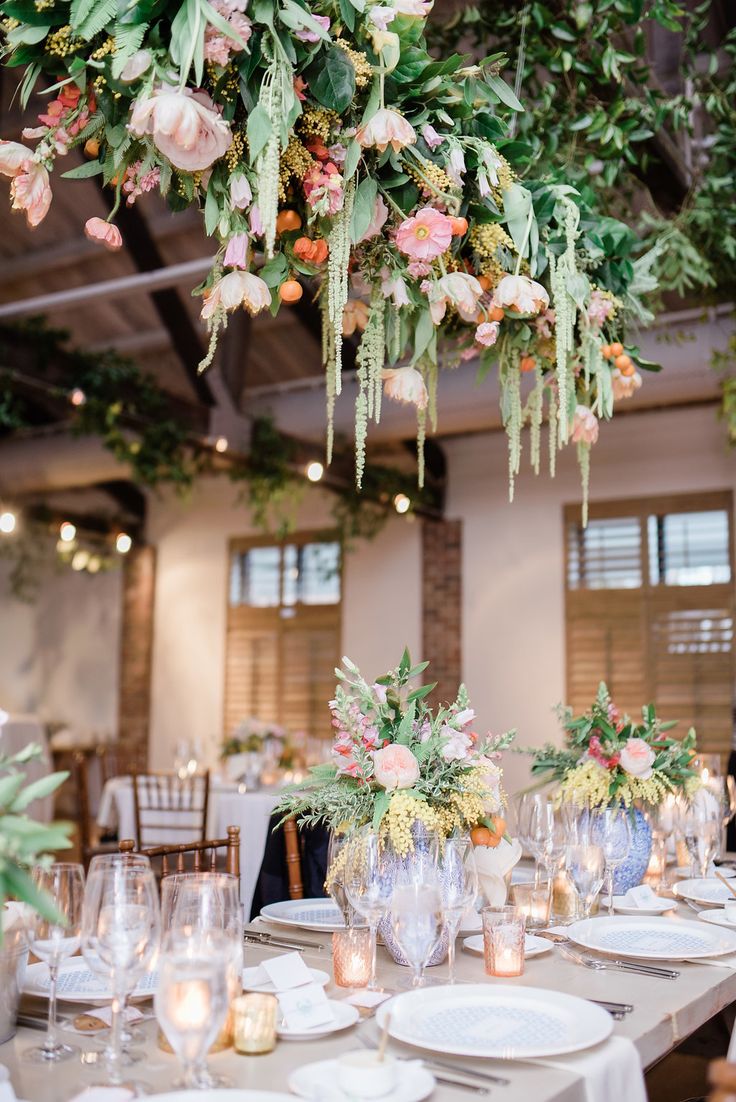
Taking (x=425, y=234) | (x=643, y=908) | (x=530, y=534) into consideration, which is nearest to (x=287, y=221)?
(x=425, y=234)

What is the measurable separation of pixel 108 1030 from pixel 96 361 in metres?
5.22

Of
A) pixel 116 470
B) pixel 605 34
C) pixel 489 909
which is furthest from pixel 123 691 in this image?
pixel 489 909

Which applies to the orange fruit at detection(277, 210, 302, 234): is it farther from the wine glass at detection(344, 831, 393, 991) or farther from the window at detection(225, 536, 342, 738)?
the window at detection(225, 536, 342, 738)

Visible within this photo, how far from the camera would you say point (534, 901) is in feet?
6.16

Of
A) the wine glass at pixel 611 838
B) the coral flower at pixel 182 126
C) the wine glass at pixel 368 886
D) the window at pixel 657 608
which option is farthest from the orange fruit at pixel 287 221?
the window at pixel 657 608

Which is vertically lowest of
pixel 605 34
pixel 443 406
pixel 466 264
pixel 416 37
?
pixel 466 264

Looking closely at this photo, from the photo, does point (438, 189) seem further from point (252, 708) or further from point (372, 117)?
point (252, 708)

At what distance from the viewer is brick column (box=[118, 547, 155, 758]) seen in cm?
896

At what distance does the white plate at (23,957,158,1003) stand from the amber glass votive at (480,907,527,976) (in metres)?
0.50

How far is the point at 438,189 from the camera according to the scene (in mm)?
1742

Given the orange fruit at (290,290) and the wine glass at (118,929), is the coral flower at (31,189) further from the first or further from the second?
the wine glass at (118,929)

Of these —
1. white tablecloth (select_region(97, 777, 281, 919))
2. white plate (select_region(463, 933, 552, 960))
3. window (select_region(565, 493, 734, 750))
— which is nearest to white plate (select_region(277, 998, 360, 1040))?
white plate (select_region(463, 933, 552, 960))

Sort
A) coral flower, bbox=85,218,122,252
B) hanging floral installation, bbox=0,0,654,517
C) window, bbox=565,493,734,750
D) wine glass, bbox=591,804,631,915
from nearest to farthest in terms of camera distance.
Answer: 1. hanging floral installation, bbox=0,0,654,517
2. coral flower, bbox=85,218,122,252
3. wine glass, bbox=591,804,631,915
4. window, bbox=565,493,734,750

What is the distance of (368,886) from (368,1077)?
0.42 m
